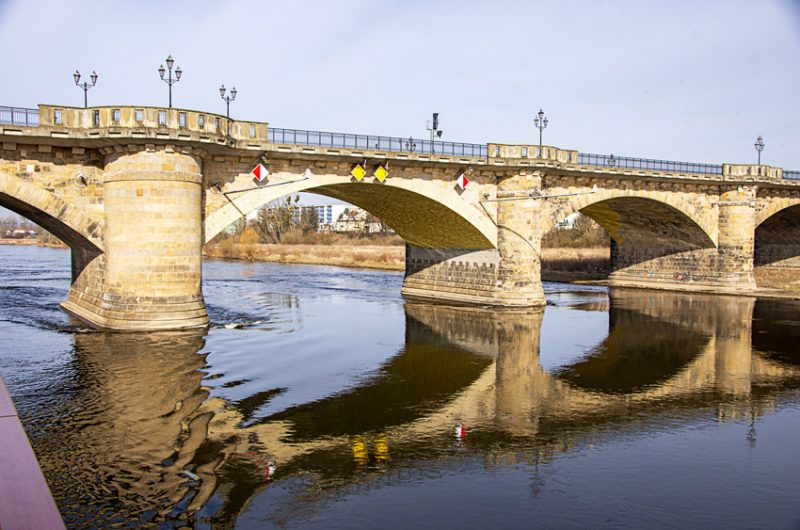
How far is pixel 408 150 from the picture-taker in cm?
2831

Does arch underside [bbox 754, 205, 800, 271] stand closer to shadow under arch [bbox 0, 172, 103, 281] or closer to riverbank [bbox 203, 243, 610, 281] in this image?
riverbank [bbox 203, 243, 610, 281]

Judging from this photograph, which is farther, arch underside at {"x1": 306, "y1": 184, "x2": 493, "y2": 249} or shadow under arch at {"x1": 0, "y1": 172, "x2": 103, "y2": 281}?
arch underside at {"x1": 306, "y1": 184, "x2": 493, "y2": 249}

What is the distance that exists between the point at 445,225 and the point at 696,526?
2430cm

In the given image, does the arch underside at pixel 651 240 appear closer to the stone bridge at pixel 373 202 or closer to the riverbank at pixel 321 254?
the stone bridge at pixel 373 202

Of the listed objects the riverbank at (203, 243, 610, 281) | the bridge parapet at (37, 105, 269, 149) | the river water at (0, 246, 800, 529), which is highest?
the bridge parapet at (37, 105, 269, 149)

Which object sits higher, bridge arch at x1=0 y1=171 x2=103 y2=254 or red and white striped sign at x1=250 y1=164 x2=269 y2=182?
red and white striped sign at x1=250 y1=164 x2=269 y2=182

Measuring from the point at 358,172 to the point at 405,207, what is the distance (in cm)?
570

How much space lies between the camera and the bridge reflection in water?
978 centimetres

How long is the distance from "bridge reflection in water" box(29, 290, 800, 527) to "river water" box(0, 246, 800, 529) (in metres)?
0.06

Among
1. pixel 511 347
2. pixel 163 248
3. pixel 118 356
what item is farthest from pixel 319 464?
pixel 163 248

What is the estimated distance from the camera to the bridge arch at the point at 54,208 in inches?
862

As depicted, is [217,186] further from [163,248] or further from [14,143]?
[14,143]

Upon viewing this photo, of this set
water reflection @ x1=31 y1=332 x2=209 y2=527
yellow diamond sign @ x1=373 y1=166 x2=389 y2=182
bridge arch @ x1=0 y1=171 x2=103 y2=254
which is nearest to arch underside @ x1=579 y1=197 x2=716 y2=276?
yellow diamond sign @ x1=373 y1=166 x2=389 y2=182

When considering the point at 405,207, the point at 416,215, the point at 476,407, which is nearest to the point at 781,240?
the point at 416,215
